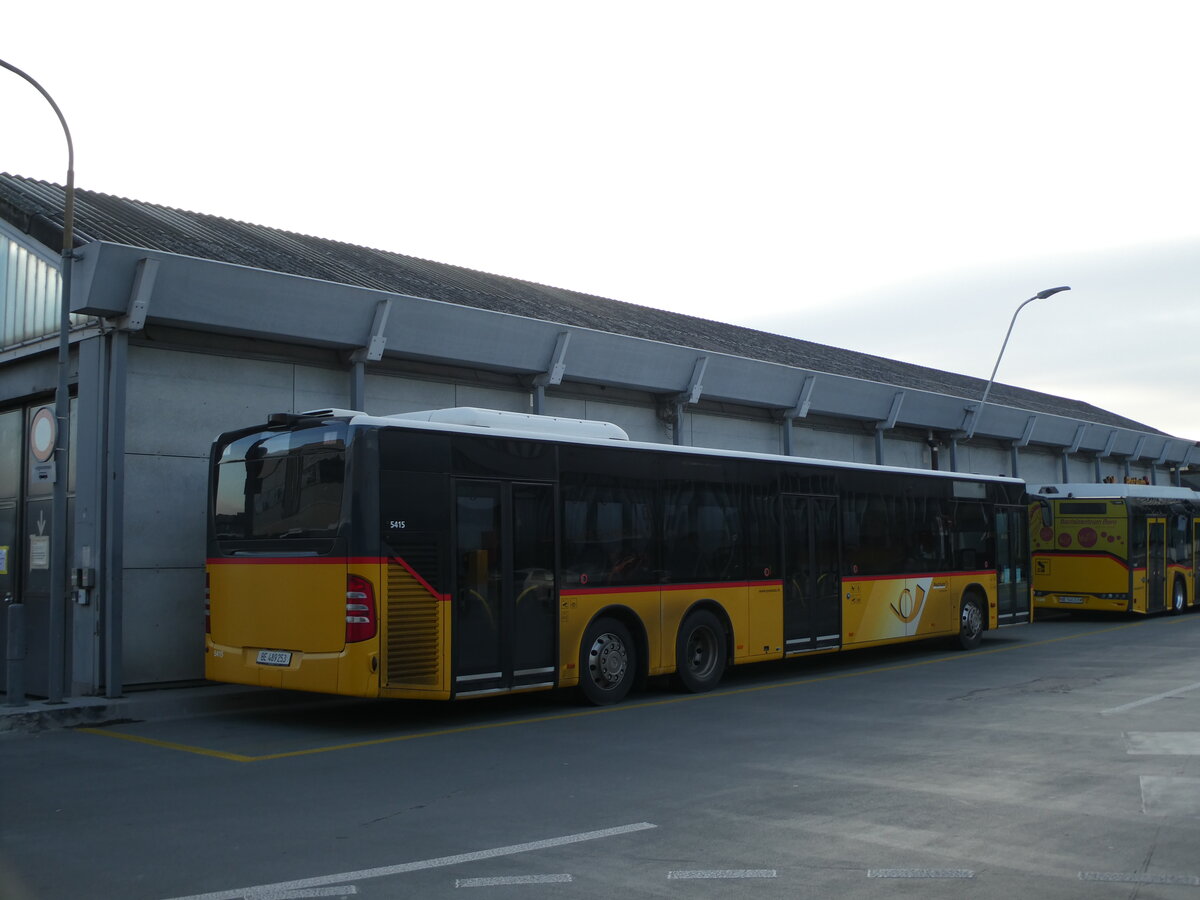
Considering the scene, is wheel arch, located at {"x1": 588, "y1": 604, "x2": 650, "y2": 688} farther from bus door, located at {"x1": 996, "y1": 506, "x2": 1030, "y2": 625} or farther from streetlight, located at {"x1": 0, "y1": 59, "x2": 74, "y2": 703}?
bus door, located at {"x1": 996, "y1": 506, "x2": 1030, "y2": 625}

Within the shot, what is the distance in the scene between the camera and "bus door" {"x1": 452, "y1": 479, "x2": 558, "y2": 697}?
39.8 feet

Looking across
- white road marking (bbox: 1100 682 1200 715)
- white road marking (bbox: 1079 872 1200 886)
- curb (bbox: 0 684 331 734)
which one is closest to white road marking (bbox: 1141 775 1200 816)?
white road marking (bbox: 1079 872 1200 886)

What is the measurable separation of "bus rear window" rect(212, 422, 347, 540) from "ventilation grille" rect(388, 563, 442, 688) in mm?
879

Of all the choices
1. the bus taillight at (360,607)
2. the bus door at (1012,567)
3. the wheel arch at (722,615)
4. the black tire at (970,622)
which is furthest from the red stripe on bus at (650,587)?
the bus door at (1012,567)

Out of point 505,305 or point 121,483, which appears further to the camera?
point 505,305

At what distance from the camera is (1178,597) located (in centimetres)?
2923

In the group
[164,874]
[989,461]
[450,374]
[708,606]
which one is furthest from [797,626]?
[989,461]

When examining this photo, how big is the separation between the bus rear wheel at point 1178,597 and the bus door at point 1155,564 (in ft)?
2.05

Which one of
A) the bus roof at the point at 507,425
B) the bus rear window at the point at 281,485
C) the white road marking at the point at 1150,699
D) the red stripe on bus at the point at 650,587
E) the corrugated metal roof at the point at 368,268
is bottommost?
the white road marking at the point at 1150,699

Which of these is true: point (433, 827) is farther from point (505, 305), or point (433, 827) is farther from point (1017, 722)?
point (505, 305)

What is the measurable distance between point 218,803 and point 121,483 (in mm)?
6866

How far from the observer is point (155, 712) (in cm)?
1326

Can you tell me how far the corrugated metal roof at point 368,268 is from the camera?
16.2 m

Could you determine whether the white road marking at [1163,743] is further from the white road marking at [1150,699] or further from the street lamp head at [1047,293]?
the street lamp head at [1047,293]
